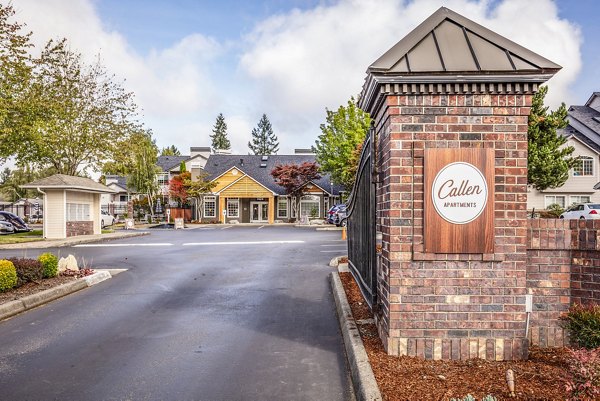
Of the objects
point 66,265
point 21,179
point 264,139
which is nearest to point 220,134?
point 264,139

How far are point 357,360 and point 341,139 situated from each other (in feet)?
116

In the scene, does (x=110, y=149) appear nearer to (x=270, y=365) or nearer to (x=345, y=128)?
(x=345, y=128)

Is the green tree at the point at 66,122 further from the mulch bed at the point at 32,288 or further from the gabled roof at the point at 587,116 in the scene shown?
the gabled roof at the point at 587,116

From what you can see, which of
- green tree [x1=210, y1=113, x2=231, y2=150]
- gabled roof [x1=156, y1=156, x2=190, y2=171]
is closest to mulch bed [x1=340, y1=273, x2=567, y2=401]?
gabled roof [x1=156, y1=156, x2=190, y2=171]

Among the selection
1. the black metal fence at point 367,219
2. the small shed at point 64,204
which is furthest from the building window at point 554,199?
the small shed at point 64,204

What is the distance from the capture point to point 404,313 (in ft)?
14.5

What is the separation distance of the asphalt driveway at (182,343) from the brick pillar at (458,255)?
1.10 meters

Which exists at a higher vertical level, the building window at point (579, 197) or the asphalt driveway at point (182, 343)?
the building window at point (579, 197)

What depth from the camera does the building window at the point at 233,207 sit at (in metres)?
44.4

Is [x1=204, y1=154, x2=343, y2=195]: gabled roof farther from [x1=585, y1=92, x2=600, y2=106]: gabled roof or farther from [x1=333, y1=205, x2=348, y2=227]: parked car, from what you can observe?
[x1=585, y1=92, x2=600, y2=106]: gabled roof

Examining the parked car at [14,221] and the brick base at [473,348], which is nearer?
the brick base at [473,348]

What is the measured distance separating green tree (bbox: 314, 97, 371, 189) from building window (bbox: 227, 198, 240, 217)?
9.61 metres

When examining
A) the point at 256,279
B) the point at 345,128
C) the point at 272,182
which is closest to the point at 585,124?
the point at 345,128

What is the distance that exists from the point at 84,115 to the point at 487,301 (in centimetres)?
2996
